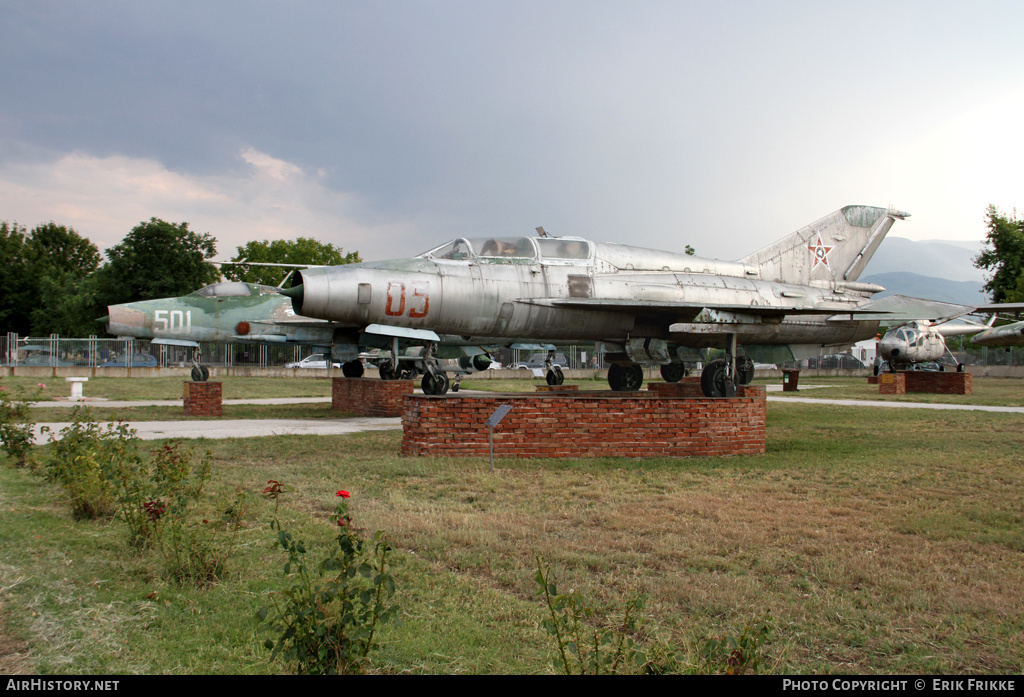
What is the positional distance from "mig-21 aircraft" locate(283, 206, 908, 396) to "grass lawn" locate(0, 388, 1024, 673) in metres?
3.08

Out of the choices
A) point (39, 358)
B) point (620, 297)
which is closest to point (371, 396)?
point (620, 297)

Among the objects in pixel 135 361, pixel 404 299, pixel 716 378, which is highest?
pixel 404 299

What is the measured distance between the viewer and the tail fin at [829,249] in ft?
47.8

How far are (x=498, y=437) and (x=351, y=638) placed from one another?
6.22 meters

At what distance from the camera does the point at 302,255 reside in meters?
63.4

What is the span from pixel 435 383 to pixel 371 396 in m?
4.72

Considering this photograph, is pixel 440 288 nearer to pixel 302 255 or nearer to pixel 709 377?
pixel 709 377

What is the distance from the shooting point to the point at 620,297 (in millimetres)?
11695

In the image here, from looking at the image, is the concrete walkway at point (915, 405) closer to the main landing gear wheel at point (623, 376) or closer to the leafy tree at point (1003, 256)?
the main landing gear wheel at point (623, 376)

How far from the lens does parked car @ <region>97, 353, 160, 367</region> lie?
3544 centimetres

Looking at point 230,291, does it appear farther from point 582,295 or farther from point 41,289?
point 41,289

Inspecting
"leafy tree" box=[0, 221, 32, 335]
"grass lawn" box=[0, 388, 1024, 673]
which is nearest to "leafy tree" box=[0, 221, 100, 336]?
"leafy tree" box=[0, 221, 32, 335]

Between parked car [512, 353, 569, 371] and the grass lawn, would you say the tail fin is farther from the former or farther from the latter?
Answer: parked car [512, 353, 569, 371]

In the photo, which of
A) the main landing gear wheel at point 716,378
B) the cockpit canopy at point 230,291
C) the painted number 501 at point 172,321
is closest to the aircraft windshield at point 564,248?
the main landing gear wheel at point 716,378
